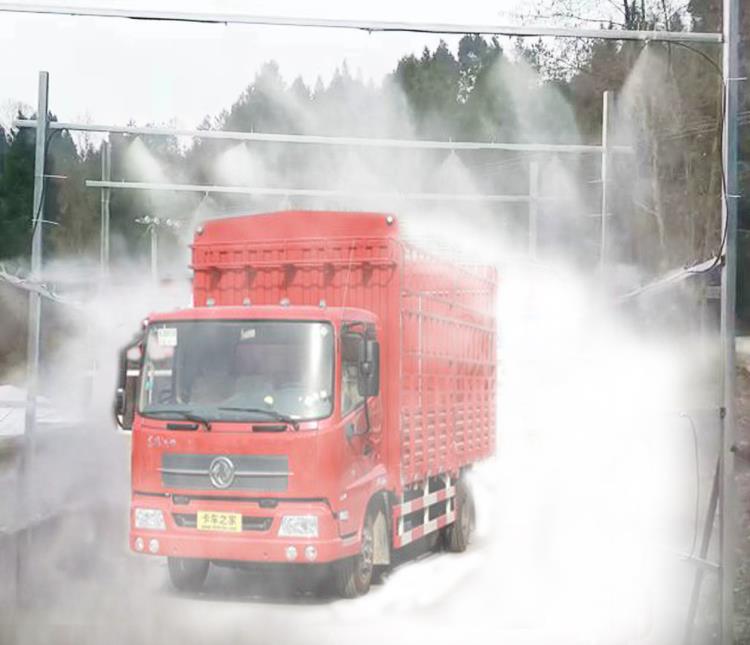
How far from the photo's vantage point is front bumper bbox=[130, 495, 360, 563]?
1214 centimetres

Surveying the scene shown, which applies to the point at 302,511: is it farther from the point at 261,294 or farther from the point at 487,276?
the point at 487,276

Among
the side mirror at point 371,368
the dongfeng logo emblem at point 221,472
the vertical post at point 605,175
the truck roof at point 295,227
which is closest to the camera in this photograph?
the dongfeng logo emblem at point 221,472

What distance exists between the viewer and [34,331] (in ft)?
60.8

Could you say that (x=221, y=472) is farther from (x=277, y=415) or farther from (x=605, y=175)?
(x=605, y=175)

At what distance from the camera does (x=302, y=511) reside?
12180 millimetres

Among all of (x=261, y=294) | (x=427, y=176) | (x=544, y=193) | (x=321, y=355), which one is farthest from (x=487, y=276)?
(x=544, y=193)

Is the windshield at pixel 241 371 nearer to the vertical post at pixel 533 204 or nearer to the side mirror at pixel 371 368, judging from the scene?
the side mirror at pixel 371 368

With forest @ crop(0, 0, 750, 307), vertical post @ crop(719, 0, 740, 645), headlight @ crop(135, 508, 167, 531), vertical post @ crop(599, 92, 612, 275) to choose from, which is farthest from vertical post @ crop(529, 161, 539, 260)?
vertical post @ crop(719, 0, 740, 645)

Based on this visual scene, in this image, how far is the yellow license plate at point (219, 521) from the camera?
40.4 feet

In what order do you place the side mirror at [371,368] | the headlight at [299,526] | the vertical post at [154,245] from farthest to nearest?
the vertical post at [154,245], the side mirror at [371,368], the headlight at [299,526]

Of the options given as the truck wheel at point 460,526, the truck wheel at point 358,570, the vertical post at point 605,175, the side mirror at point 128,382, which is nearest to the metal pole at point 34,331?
the side mirror at point 128,382

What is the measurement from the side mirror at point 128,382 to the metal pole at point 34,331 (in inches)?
106

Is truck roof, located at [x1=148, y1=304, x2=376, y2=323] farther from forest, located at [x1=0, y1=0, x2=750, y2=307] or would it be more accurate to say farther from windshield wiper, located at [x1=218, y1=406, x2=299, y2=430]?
forest, located at [x1=0, y1=0, x2=750, y2=307]

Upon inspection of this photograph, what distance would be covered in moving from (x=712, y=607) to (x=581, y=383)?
46.1 ft
